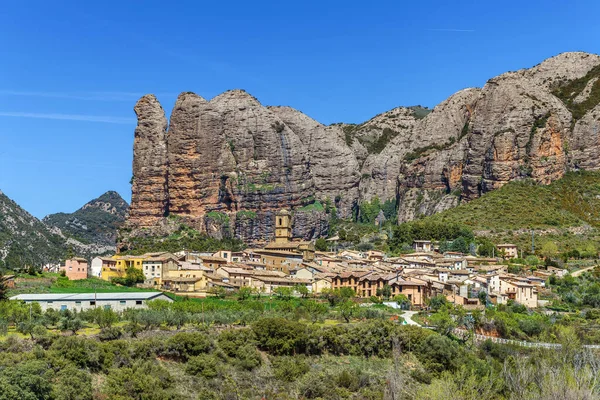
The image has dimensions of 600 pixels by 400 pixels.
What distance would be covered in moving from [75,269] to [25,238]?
69943 millimetres

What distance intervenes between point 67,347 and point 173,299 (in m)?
22.2

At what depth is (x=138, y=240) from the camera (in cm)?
13462

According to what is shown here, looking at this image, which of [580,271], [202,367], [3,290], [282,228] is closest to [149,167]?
[282,228]

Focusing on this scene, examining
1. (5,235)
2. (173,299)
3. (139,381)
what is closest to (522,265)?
(173,299)

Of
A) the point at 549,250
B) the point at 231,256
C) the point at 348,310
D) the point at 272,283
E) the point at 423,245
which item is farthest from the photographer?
the point at 423,245

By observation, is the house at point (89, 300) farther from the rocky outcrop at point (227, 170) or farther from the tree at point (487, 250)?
the rocky outcrop at point (227, 170)

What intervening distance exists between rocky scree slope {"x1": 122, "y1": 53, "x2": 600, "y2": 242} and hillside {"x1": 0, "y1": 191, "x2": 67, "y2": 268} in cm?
1596

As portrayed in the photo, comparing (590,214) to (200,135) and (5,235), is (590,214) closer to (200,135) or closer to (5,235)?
(200,135)

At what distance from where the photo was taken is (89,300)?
65438 mm

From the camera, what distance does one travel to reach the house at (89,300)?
64688mm

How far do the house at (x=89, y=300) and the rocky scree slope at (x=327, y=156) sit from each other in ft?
234

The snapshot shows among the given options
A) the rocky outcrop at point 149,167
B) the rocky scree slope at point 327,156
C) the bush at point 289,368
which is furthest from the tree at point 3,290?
the rocky outcrop at point 149,167

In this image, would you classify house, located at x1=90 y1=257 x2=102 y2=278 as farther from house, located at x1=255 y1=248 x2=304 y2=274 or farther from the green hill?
the green hill

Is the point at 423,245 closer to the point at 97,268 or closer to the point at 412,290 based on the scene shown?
the point at 412,290
